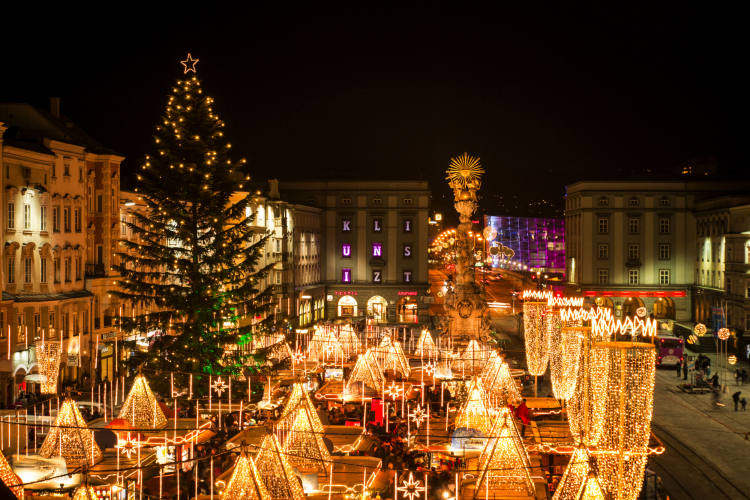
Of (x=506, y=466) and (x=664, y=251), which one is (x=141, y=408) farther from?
(x=664, y=251)

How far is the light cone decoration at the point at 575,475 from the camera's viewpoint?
16234 mm

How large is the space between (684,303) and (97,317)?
63.0m

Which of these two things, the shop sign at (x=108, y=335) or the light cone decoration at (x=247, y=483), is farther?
the shop sign at (x=108, y=335)

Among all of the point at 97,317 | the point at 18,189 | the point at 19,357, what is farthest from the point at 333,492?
the point at 97,317

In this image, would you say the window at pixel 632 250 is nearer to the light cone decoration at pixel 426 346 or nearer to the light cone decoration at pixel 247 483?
the light cone decoration at pixel 426 346

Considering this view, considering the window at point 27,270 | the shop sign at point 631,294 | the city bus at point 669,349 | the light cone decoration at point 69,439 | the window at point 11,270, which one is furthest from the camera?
the shop sign at point 631,294

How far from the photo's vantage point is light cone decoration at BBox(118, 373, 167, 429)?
930 inches

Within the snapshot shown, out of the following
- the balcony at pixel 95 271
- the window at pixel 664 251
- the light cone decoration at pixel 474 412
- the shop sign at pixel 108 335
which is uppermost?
the window at pixel 664 251

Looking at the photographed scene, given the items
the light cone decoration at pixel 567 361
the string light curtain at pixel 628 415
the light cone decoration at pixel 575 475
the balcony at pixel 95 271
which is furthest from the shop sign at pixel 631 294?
Result: the light cone decoration at pixel 575 475

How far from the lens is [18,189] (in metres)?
39.7

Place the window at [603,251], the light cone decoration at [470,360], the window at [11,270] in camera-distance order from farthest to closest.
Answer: the window at [603,251] → the light cone decoration at [470,360] → the window at [11,270]

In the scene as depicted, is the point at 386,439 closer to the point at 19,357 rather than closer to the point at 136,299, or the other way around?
the point at 136,299

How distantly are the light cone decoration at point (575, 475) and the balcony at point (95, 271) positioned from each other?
3656 centimetres

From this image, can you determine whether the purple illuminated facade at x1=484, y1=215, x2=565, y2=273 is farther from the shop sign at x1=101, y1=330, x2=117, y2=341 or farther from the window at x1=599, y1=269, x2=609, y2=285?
the shop sign at x1=101, y1=330, x2=117, y2=341
